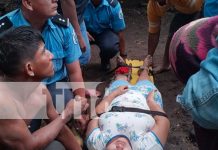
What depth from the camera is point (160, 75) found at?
4.06 meters

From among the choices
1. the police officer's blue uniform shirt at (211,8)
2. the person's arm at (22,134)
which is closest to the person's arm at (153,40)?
the police officer's blue uniform shirt at (211,8)

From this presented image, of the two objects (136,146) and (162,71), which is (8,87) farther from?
(162,71)

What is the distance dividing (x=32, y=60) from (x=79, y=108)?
0.45m

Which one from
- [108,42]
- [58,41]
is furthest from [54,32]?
[108,42]

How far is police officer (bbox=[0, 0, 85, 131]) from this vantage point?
2549mm

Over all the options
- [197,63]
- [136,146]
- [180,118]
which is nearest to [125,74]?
[180,118]

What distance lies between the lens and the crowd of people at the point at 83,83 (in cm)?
147

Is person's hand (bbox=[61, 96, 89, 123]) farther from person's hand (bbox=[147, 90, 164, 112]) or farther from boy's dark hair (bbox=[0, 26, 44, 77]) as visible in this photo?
person's hand (bbox=[147, 90, 164, 112])

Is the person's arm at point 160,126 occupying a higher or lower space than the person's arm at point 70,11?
lower

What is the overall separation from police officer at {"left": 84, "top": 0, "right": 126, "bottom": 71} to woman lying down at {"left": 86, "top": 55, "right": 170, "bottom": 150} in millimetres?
899

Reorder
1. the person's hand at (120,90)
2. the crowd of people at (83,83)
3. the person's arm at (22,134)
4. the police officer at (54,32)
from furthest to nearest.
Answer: the person's hand at (120,90)
the police officer at (54,32)
the person's arm at (22,134)
the crowd of people at (83,83)

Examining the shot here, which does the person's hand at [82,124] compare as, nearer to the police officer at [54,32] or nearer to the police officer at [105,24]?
the police officer at [54,32]

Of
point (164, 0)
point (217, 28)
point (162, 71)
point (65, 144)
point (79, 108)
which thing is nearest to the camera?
point (217, 28)

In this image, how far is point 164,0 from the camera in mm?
3590
